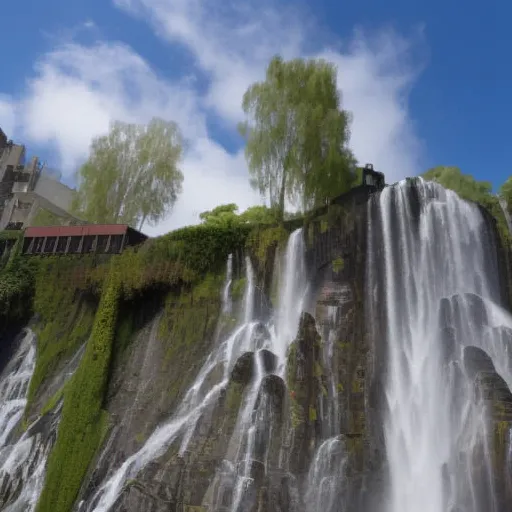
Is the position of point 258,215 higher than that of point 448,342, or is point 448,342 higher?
point 258,215

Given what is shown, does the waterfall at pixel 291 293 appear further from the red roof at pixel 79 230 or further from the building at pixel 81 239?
the red roof at pixel 79 230

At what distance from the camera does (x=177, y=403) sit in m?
19.6

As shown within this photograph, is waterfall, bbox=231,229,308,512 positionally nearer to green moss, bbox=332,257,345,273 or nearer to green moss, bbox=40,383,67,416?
green moss, bbox=332,257,345,273

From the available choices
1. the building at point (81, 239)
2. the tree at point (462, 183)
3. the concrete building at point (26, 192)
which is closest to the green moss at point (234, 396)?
the building at point (81, 239)

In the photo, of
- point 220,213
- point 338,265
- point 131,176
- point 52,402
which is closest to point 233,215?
point 220,213

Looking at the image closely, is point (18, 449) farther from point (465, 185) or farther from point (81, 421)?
point (465, 185)

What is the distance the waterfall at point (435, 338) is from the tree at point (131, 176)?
670 inches

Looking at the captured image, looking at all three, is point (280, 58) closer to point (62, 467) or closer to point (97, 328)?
point (97, 328)

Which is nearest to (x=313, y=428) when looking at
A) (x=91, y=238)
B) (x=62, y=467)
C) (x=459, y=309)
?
(x=459, y=309)

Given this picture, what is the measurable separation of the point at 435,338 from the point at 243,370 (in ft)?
22.9

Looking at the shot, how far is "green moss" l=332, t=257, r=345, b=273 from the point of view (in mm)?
22312

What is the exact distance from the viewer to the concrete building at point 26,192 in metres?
35.6

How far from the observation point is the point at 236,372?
706 inches

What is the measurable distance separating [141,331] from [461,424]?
14497 millimetres
